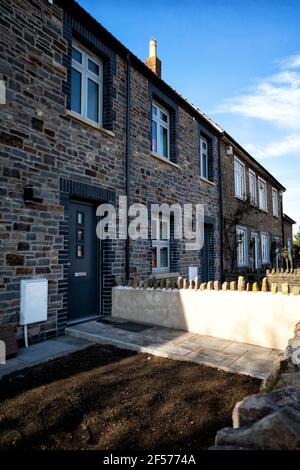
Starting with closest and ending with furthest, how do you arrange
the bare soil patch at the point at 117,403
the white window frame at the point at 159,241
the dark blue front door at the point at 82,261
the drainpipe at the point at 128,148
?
1. the bare soil patch at the point at 117,403
2. the dark blue front door at the point at 82,261
3. the drainpipe at the point at 128,148
4. the white window frame at the point at 159,241

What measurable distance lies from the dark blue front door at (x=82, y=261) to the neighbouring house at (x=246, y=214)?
6795mm

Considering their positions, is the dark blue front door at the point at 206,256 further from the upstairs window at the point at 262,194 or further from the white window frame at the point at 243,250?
the upstairs window at the point at 262,194

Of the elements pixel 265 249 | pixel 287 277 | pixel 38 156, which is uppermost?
pixel 38 156

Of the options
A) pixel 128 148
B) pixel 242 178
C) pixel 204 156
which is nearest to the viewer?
pixel 128 148

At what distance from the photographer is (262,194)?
58.8 ft

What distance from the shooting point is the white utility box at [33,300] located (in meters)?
4.73

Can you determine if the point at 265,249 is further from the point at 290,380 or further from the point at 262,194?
the point at 290,380

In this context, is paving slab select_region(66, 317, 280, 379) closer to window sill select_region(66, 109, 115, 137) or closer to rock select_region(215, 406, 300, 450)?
rock select_region(215, 406, 300, 450)

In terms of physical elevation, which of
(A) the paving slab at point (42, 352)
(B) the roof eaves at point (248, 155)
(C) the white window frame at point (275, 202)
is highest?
(B) the roof eaves at point (248, 155)

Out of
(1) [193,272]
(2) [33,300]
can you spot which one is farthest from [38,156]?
(1) [193,272]

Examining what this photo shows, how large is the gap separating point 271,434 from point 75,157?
17.7 feet

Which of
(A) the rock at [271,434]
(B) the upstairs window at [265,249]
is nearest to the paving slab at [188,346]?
(A) the rock at [271,434]

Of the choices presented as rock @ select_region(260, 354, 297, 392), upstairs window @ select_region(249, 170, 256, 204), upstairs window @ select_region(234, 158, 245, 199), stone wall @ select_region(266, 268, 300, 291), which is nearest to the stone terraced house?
stone wall @ select_region(266, 268, 300, 291)

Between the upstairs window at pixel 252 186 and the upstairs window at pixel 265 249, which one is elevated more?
the upstairs window at pixel 252 186
